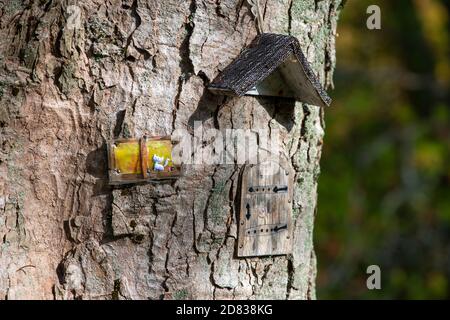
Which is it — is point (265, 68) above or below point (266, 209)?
above

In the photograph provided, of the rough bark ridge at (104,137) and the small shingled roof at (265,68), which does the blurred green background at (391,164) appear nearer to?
the small shingled roof at (265,68)

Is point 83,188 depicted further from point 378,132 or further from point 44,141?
point 378,132

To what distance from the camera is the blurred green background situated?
699cm

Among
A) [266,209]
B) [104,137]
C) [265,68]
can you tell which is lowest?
[266,209]

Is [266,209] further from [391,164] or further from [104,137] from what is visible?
[391,164]

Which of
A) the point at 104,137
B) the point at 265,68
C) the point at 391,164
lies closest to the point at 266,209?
the point at 265,68

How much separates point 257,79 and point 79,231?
0.71 m

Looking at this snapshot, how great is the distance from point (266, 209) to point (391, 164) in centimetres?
567

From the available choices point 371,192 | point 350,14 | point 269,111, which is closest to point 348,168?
point 371,192

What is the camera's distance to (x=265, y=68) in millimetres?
2193

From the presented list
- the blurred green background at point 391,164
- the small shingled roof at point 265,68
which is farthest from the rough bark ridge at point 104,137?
the blurred green background at point 391,164

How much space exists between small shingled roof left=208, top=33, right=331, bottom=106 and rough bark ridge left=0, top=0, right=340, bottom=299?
5cm

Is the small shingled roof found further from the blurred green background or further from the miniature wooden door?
the blurred green background
